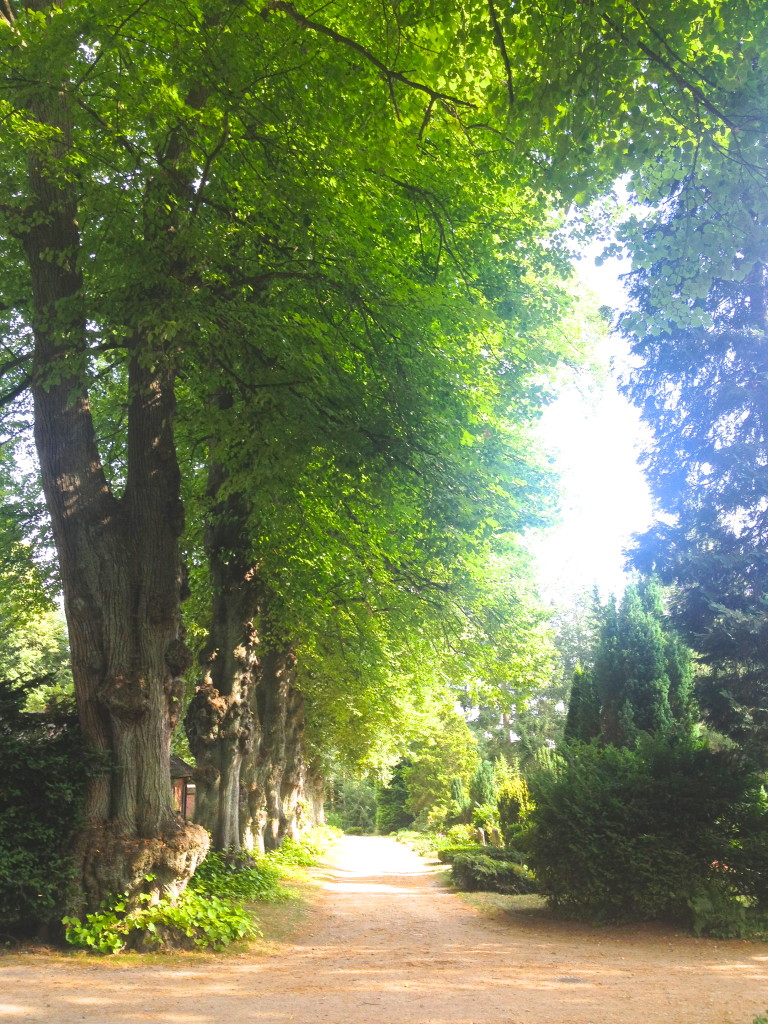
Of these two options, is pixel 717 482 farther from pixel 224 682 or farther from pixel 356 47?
pixel 356 47

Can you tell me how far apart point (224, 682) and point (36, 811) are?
227 inches

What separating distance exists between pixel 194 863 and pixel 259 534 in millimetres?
6074

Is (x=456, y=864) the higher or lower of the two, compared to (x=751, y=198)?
lower

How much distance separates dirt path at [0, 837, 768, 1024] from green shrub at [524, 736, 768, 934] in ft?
1.67

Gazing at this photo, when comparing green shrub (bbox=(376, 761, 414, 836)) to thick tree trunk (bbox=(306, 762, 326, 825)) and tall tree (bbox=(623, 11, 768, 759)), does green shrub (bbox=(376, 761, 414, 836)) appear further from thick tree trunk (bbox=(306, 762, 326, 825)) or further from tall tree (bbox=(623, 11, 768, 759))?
tall tree (bbox=(623, 11, 768, 759))

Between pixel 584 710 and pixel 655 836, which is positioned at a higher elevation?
pixel 584 710

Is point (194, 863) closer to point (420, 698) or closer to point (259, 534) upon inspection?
point (259, 534)

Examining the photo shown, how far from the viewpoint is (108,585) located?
9.11m

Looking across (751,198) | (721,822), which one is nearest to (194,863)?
(721,822)

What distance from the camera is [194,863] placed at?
9055mm

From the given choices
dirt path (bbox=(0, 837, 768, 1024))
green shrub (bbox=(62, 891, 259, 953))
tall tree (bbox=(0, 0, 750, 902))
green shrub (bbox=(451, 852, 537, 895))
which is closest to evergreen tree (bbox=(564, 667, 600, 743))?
green shrub (bbox=(451, 852, 537, 895))

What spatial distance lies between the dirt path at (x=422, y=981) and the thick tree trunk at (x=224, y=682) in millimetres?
3313

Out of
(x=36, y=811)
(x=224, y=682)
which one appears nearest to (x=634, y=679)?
(x=224, y=682)

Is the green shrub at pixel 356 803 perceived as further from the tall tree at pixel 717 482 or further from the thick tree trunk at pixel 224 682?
the tall tree at pixel 717 482
